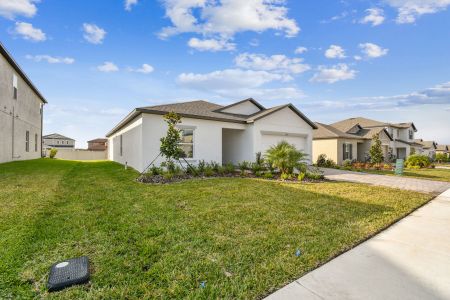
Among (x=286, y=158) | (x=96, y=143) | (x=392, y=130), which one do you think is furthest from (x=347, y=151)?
(x=96, y=143)

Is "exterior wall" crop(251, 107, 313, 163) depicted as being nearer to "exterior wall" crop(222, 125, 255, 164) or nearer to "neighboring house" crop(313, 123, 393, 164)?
"exterior wall" crop(222, 125, 255, 164)

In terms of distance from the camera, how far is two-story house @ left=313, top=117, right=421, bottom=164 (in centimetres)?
2266

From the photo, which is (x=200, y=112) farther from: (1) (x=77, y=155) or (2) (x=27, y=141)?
(1) (x=77, y=155)

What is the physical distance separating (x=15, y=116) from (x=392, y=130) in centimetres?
4046

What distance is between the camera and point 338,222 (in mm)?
4910

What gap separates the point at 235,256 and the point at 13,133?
19.3 m

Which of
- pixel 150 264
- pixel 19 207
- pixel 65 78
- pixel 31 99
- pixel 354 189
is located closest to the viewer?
pixel 150 264

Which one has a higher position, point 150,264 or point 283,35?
point 283,35

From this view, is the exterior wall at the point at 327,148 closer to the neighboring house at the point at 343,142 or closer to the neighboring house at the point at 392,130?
the neighboring house at the point at 343,142

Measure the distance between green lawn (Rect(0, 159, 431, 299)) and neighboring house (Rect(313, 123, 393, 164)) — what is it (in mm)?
15773

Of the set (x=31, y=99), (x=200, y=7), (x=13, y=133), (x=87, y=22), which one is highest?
(x=200, y=7)

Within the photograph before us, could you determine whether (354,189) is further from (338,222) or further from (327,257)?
(327,257)

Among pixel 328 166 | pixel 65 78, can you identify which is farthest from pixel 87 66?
pixel 328 166

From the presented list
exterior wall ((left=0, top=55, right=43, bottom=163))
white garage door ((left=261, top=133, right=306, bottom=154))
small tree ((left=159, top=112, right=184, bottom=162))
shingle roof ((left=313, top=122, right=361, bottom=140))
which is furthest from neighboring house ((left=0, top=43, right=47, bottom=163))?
shingle roof ((left=313, top=122, right=361, bottom=140))
